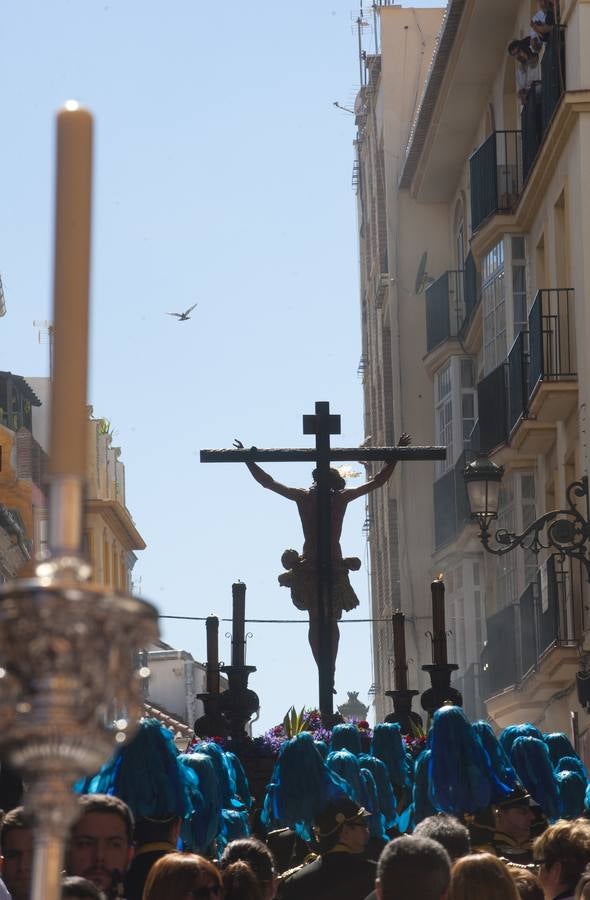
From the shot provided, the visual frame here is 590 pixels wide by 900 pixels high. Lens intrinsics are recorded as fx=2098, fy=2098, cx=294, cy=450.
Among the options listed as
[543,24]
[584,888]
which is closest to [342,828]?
[584,888]

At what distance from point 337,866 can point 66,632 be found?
19.3 feet

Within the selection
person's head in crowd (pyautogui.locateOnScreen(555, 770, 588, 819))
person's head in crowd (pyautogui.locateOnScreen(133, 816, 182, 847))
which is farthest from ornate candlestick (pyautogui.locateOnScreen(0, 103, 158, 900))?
person's head in crowd (pyautogui.locateOnScreen(555, 770, 588, 819))

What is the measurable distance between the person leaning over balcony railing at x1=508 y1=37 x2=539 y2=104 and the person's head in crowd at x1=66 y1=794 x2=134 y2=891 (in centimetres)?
2106

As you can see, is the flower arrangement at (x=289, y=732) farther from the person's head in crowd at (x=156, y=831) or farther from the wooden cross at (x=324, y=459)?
the person's head in crowd at (x=156, y=831)

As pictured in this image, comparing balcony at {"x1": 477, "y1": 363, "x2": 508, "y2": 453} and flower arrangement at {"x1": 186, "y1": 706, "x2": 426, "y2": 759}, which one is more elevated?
balcony at {"x1": 477, "y1": 363, "x2": 508, "y2": 453}

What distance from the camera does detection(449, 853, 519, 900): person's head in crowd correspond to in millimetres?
5141

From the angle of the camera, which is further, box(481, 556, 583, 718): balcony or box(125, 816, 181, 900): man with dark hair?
box(481, 556, 583, 718): balcony

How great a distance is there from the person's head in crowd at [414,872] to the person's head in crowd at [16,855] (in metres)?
1.36

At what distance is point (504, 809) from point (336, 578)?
8407 mm

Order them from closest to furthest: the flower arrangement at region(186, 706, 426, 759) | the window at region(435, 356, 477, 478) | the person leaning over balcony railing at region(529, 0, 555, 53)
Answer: the flower arrangement at region(186, 706, 426, 759) < the person leaning over balcony railing at region(529, 0, 555, 53) < the window at region(435, 356, 477, 478)

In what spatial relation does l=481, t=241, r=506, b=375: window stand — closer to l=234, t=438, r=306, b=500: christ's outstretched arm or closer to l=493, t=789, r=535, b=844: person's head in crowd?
l=234, t=438, r=306, b=500: christ's outstretched arm

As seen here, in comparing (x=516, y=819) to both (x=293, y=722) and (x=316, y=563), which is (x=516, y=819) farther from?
(x=316, y=563)

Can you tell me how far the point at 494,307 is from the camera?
101ft

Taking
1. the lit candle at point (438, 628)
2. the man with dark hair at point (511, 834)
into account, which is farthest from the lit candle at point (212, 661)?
the man with dark hair at point (511, 834)
